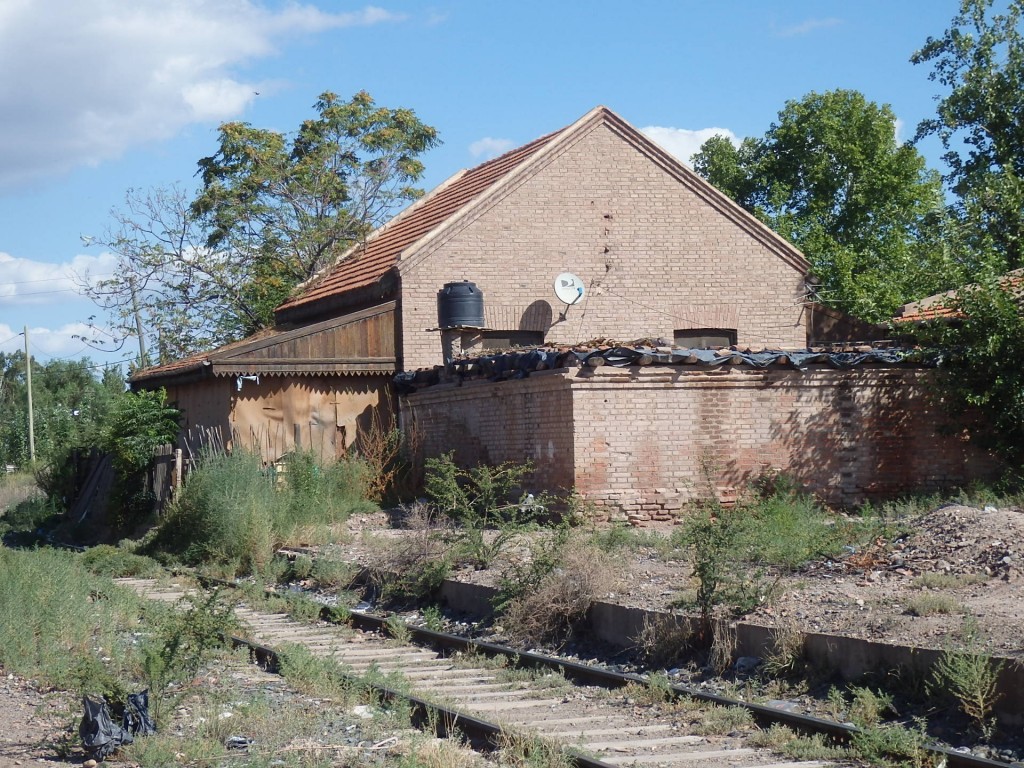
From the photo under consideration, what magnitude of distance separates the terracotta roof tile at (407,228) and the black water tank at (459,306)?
186cm

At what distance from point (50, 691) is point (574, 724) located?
4.56 m

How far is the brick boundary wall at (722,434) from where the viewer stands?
17141 millimetres

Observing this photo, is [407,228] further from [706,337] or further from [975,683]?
[975,683]

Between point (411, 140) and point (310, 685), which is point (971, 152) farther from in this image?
point (310, 685)

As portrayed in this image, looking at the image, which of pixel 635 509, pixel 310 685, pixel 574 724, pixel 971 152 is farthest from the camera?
pixel 971 152

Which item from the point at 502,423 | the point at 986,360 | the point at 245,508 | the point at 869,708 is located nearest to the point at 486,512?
the point at 502,423

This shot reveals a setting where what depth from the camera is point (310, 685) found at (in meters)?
9.45

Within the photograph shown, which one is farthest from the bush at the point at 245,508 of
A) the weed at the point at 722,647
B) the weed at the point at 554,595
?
the weed at the point at 722,647

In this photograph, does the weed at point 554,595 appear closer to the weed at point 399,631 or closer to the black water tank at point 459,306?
the weed at point 399,631

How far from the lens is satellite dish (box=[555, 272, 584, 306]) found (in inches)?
880

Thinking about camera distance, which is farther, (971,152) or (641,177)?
(971,152)

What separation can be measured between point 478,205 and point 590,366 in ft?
23.6

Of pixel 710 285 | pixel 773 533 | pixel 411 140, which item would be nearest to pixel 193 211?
pixel 411 140

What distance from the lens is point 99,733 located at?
7.27 meters
